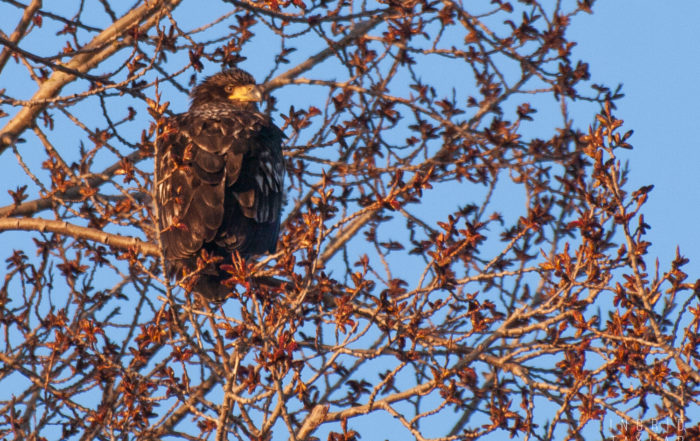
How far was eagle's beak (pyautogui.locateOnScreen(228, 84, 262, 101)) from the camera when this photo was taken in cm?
Result: 883

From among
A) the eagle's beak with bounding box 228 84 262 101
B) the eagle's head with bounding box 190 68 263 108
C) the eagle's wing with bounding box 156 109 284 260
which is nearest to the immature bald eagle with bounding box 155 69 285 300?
the eagle's wing with bounding box 156 109 284 260

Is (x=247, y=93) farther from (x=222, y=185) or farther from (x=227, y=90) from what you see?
(x=222, y=185)

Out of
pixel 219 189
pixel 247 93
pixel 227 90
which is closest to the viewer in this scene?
pixel 219 189

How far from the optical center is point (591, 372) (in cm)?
502

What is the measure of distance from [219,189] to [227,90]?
2758mm

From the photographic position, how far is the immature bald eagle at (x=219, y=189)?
679 cm

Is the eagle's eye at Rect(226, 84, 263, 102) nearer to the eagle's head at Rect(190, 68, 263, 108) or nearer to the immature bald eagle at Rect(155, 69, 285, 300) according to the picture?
the eagle's head at Rect(190, 68, 263, 108)

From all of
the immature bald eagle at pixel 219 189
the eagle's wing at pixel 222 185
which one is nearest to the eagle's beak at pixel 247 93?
the immature bald eagle at pixel 219 189

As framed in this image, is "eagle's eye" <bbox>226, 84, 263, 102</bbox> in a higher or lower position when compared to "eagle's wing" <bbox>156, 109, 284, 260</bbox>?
higher

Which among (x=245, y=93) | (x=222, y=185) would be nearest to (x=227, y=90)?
(x=245, y=93)

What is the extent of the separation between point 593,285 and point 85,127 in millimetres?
3948

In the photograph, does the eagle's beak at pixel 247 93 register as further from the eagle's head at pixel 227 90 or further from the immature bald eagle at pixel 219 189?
the immature bald eagle at pixel 219 189

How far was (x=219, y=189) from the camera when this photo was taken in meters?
7.07

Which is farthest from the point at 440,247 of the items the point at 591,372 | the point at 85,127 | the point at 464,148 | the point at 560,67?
the point at 85,127
